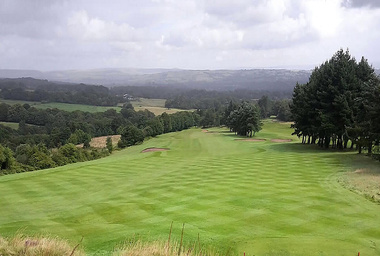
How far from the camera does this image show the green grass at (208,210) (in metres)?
11.7

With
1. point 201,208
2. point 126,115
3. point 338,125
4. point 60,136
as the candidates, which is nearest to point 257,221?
point 201,208

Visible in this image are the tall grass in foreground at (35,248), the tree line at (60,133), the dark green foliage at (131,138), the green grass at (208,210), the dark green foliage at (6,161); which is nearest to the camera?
the tall grass in foreground at (35,248)

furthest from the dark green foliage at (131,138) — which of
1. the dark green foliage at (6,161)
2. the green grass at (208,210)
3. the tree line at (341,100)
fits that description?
the green grass at (208,210)

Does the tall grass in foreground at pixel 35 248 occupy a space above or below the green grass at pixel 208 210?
above

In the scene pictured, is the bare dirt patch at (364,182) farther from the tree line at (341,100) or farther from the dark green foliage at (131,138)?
the dark green foliage at (131,138)

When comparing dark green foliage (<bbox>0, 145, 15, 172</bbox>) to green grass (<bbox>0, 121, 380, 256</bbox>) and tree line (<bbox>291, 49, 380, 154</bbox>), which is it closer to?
green grass (<bbox>0, 121, 380, 256</bbox>)

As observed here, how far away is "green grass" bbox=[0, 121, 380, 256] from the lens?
38.4 ft

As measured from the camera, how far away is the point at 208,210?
54.1 feet

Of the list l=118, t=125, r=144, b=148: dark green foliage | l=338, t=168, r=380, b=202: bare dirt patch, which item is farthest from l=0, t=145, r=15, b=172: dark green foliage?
l=338, t=168, r=380, b=202: bare dirt patch

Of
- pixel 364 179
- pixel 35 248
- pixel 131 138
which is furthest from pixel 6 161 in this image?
pixel 35 248

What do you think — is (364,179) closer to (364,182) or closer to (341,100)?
(364,182)

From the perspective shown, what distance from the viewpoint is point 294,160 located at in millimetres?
37500

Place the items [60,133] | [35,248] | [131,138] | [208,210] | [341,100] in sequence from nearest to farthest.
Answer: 1. [35,248]
2. [208,210]
3. [341,100]
4. [131,138]
5. [60,133]

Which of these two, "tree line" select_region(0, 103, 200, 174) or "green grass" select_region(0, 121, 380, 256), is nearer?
"green grass" select_region(0, 121, 380, 256)
